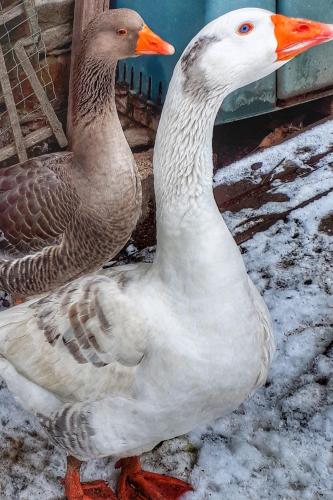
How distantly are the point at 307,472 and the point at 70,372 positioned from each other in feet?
4.18

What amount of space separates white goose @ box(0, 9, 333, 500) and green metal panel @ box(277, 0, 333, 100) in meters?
2.76

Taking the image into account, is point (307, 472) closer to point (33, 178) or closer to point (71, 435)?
point (71, 435)

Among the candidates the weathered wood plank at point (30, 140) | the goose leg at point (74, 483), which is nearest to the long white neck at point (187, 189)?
the goose leg at point (74, 483)

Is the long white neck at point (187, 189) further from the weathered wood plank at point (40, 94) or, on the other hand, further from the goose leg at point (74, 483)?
the weathered wood plank at point (40, 94)

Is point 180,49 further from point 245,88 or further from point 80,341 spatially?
point 80,341

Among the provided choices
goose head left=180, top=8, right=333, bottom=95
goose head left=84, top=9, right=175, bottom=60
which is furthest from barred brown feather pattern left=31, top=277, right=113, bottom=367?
goose head left=84, top=9, right=175, bottom=60

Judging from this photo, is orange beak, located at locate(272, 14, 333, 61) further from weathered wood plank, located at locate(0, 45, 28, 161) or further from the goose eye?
weathered wood plank, located at locate(0, 45, 28, 161)

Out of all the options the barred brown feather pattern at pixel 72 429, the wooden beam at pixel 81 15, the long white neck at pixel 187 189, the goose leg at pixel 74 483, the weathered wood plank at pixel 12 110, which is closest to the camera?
the long white neck at pixel 187 189

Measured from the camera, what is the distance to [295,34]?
2156 millimetres

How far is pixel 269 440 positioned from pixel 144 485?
65 cm

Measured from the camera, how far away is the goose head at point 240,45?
6.90 ft

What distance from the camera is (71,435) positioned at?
2684 millimetres

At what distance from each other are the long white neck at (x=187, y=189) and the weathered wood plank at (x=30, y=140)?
294 cm

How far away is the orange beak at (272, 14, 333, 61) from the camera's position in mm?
2148
